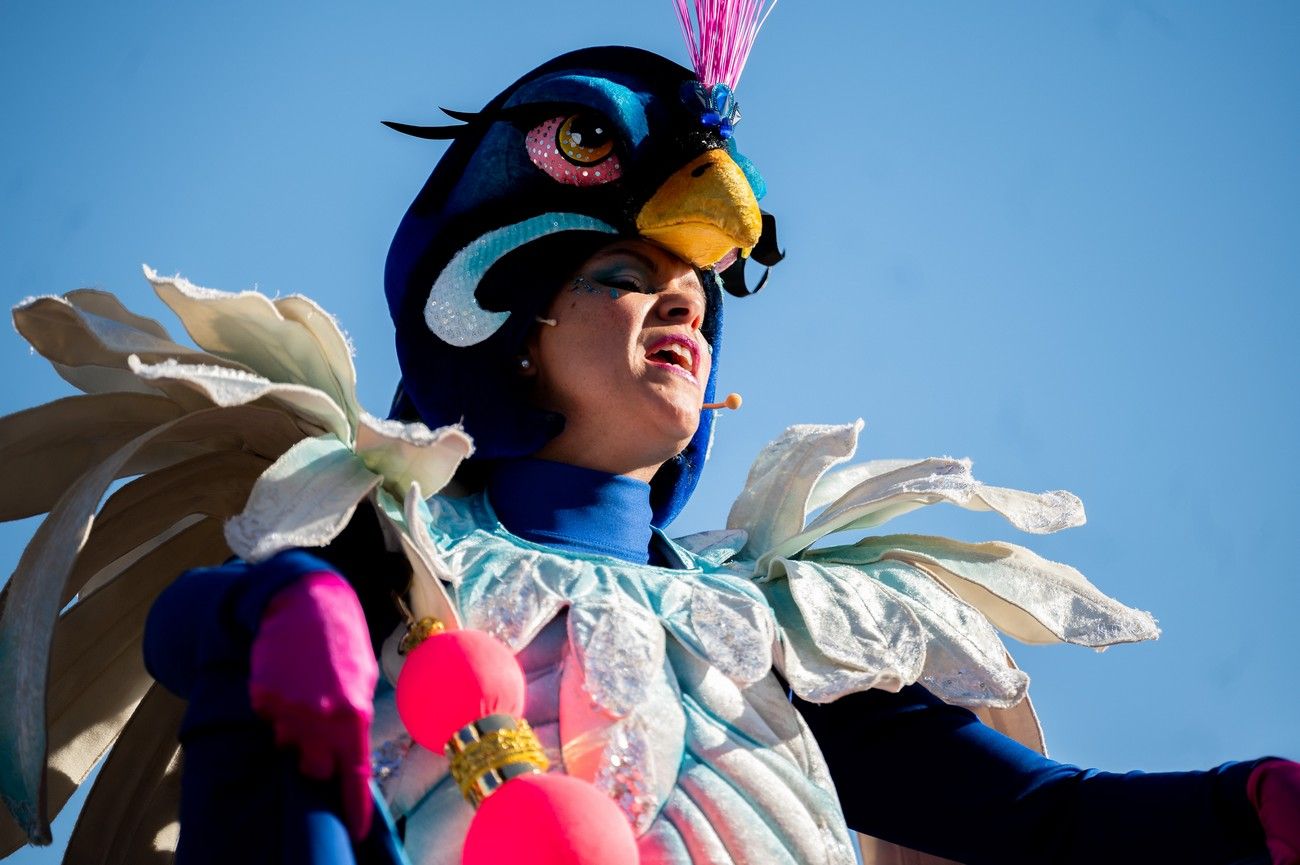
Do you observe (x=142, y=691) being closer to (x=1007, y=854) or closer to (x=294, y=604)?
(x=294, y=604)

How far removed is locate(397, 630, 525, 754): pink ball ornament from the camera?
1.93 m

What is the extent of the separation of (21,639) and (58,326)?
44cm

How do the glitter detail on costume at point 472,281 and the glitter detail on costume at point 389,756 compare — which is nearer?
the glitter detail on costume at point 389,756

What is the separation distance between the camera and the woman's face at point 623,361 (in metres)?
2.64

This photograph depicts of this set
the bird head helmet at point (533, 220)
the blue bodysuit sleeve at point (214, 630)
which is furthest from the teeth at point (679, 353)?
the blue bodysuit sleeve at point (214, 630)

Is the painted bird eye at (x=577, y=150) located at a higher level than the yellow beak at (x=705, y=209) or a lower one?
higher

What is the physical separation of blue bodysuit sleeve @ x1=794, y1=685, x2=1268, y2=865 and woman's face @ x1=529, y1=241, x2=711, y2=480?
517 millimetres

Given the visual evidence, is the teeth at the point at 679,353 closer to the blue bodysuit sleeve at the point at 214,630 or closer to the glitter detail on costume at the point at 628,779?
the glitter detail on costume at the point at 628,779

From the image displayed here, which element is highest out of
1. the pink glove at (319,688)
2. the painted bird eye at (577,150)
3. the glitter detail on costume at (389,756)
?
the painted bird eye at (577,150)

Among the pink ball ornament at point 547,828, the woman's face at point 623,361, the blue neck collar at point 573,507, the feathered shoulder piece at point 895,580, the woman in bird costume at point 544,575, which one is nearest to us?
the pink ball ornament at point 547,828

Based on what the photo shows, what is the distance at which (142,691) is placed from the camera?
98.2 inches

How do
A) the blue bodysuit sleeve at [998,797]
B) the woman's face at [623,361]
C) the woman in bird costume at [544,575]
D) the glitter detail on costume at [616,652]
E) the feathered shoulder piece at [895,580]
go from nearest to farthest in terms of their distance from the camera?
the woman in bird costume at [544,575]
the glitter detail on costume at [616,652]
the blue bodysuit sleeve at [998,797]
the feathered shoulder piece at [895,580]
the woman's face at [623,361]

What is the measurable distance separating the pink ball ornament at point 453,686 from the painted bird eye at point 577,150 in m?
0.94

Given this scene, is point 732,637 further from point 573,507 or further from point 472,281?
point 472,281
